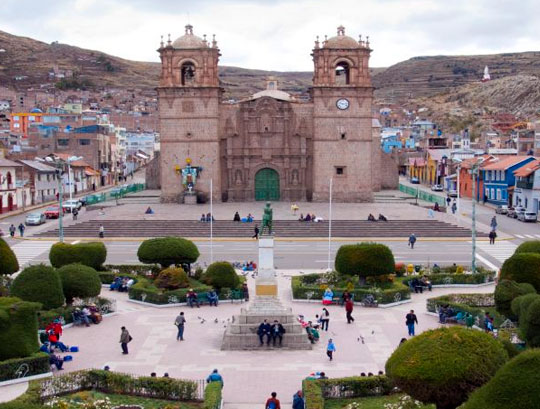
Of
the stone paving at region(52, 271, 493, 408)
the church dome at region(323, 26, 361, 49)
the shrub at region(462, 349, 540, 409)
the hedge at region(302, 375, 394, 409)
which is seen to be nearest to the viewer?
the shrub at region(462, 349, 540, 409)

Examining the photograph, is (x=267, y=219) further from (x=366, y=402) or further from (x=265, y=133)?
(x=265, y=133)

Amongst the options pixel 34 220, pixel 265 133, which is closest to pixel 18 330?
pixel 34 220

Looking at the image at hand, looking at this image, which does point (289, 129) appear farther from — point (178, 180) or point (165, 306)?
point (165, 306)

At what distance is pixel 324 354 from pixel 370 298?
7.04 meters

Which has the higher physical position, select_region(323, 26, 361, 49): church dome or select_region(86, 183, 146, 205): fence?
select_region(323, 26, 361, 49): church dome

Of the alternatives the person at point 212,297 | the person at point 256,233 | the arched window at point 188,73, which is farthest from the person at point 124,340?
the arched window at point 188,73

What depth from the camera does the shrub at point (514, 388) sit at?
11844mm

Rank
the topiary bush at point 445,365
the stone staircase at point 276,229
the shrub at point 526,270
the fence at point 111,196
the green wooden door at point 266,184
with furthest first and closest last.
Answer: the fence at point 111,196 → the green wooden door at point 266,184 → the stone staircase at point 276,229 → the shrub at point 526,270 → the topiary bush at point 445,365

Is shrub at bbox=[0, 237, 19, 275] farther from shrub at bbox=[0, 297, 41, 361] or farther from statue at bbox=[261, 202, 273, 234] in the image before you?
statue at bbox=[261, 202, 273, 234]

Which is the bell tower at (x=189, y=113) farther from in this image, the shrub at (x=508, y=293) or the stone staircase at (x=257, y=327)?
the shrub at (x=508, y=293)

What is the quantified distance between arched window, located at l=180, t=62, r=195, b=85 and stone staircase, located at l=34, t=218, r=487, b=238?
1661cm

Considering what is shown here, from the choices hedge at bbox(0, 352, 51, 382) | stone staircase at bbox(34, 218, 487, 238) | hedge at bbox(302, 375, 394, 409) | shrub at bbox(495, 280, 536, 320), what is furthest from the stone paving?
stone staircase at bbox(34, 218, 487, 238)

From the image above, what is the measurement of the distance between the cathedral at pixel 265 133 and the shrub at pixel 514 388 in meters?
52.0

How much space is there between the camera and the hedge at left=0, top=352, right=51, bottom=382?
20219mm
